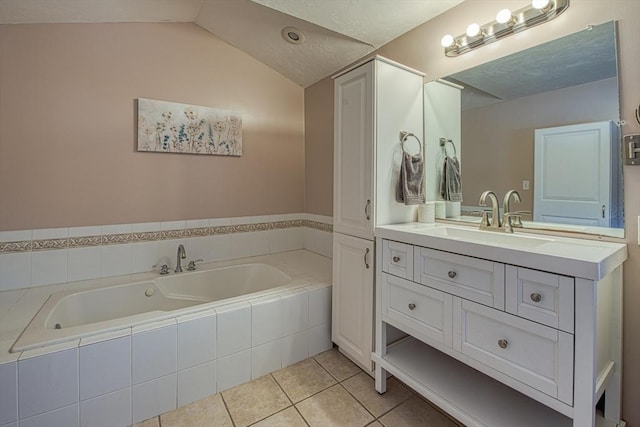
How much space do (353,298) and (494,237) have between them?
0.89 m

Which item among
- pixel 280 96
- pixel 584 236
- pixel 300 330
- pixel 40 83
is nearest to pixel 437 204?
pixel 584 236

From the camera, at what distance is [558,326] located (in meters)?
1.00

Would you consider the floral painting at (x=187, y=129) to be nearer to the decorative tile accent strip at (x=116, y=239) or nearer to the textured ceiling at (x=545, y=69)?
the decorative tile accent strip at (x=116, y=239)

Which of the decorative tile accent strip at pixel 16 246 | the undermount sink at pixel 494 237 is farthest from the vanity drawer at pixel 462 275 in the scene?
the decorative tile accent strip at pixel 16 246

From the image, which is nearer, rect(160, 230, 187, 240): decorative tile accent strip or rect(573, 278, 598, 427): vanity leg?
rect(573, 278, 598, 427): vanity leg

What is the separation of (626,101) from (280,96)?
262cm

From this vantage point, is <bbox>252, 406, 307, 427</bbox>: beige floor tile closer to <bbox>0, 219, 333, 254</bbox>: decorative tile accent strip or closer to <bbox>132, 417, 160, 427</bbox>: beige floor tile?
<bbox>132, 417, 160, 427</bbox>: beige floor tile

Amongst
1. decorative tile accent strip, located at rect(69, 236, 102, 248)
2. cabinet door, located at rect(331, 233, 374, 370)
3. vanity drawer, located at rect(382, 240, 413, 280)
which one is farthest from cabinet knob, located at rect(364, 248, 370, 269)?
decorative tile accent strip, located at rect(69, 236, 102, 248)

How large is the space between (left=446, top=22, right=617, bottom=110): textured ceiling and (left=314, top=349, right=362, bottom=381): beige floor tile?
72.5 inches

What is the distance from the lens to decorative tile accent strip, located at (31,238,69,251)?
210 centimetres

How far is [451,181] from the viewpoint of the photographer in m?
1.98

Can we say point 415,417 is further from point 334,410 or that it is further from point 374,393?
point 334,410

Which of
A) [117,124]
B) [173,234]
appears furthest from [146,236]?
[117,124]

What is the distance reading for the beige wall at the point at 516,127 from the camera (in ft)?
4.39
